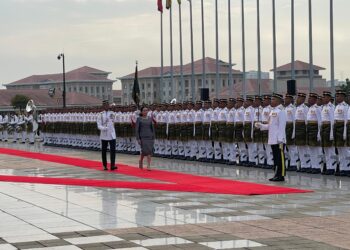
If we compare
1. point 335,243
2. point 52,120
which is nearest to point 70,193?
point 335,243

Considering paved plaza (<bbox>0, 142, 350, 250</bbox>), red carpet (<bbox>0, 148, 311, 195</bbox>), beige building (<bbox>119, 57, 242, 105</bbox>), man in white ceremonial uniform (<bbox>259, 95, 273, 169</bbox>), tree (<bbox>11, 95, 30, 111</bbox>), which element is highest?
beige building (<bbox>119, 57, 242, 105</bbox>)

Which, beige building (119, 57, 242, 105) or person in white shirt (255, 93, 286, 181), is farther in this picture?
beige building (119, 57, 242, 105)

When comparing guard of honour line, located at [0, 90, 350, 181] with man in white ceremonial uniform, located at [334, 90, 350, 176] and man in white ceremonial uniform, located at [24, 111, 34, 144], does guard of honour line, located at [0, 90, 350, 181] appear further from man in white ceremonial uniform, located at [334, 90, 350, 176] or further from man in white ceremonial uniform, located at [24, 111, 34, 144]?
man in white ceremonial uniform, located at [24, 111, 34, 144]

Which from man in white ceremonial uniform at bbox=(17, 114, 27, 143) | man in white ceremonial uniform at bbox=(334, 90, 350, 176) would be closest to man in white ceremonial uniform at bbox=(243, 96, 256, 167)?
man in white ceremonial uniform at bbox=(334, 90, 350, 176)

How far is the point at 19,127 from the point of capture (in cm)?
4300

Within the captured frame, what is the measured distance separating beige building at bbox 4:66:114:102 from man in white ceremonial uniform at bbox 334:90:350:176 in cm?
15263

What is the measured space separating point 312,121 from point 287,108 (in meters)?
0.94

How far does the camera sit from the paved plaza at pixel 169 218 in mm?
8672

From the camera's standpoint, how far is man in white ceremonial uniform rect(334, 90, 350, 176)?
16.7 m

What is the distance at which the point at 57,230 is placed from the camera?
31.6 feet

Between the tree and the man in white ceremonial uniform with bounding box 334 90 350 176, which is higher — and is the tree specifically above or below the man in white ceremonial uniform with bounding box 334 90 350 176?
above

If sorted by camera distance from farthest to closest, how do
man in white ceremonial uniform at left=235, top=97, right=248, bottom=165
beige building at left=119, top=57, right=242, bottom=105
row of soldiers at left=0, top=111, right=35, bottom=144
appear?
beige building at left=119, top=57, right=242, bottom=105 → row of soldiers at left=0, top=111, right=35, bottom=144 → man in white ceremonial uniform at left=235, top=97, right=248, bottom=165

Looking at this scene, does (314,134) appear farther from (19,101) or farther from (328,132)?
(19,101)

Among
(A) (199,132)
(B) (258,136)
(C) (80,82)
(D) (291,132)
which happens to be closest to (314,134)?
(D) (291,132)
